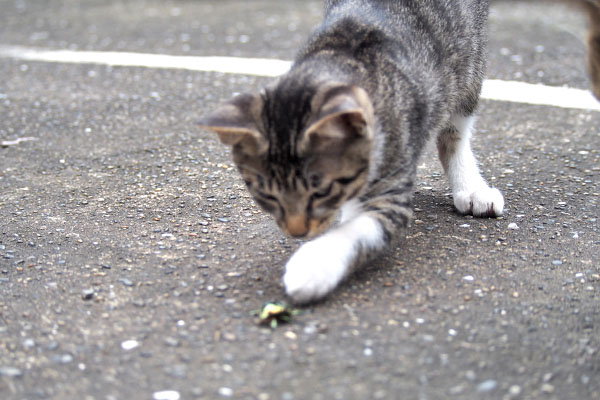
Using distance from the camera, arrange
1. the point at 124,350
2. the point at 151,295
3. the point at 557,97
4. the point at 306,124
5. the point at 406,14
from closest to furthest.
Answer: the point at 124,350 → the point at 306,124 → the point at 151,295 → the point at 406,14 → the point at 557,97

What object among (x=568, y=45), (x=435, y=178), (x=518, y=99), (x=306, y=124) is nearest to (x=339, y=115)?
(x=306, y=124)

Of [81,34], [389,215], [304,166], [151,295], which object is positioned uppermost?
[304,166]

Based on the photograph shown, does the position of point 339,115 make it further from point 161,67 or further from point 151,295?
point 161,67

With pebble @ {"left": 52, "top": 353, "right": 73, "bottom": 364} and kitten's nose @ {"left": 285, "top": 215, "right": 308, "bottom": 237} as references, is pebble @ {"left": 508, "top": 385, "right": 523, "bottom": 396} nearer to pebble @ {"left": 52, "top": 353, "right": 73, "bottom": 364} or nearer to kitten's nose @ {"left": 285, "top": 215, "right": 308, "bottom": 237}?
kitten's nose @ {"left": 285, "top": 215, "right": 308, "bottom": 237}

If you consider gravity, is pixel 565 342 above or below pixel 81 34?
above

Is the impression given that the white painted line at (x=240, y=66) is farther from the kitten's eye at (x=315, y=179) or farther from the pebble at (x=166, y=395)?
the pebble at (x=166, y=395)

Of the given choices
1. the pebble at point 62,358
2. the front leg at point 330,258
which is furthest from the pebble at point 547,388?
the pebble at point 62,358

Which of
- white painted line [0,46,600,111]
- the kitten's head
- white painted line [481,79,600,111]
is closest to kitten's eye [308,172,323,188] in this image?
the kitten's head

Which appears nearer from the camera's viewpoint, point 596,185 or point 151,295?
point 151,295
